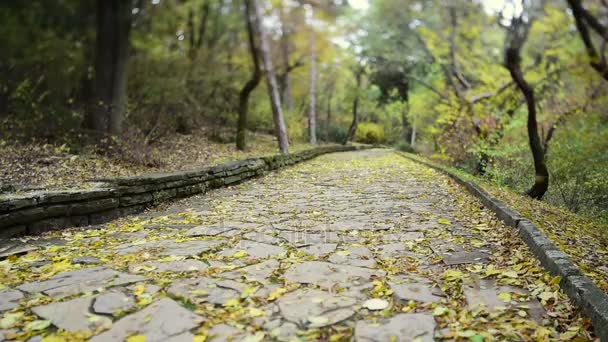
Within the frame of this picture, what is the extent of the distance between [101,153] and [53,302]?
250 inches

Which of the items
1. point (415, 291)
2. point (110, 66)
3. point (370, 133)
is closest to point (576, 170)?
point (415, 291)

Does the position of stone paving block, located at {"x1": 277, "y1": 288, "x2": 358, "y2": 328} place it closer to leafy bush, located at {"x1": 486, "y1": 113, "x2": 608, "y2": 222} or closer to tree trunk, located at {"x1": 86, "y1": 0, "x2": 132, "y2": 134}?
leafy bush, located at {"x1": 486, "y1": 113, "x2": 608, "y2": 222}

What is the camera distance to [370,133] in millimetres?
30719

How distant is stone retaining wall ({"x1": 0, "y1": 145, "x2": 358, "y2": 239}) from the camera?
410cm

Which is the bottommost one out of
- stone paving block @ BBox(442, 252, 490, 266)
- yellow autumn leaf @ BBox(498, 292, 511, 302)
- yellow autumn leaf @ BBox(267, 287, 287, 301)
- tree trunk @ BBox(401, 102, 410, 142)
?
yellow autumn leaf @ BBox(267, 287, 287, 301)

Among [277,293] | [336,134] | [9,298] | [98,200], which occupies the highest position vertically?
[336,134]

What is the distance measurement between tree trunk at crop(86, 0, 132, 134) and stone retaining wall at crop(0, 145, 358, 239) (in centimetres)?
338

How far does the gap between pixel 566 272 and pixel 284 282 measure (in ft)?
6.25

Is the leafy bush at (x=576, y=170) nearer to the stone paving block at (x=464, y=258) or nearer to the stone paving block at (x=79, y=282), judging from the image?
the stone paving block at (x=464, y=258)

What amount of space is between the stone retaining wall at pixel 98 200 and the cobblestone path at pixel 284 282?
0.21 metres

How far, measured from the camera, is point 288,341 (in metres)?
2.28

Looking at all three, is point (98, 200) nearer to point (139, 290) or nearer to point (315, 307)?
point (139, 290)

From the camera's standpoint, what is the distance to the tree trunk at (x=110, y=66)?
9570 millimetres

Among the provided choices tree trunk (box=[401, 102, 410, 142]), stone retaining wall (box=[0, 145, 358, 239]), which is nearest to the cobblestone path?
stone retaining wall (box=[0, 145, 358, 239])
